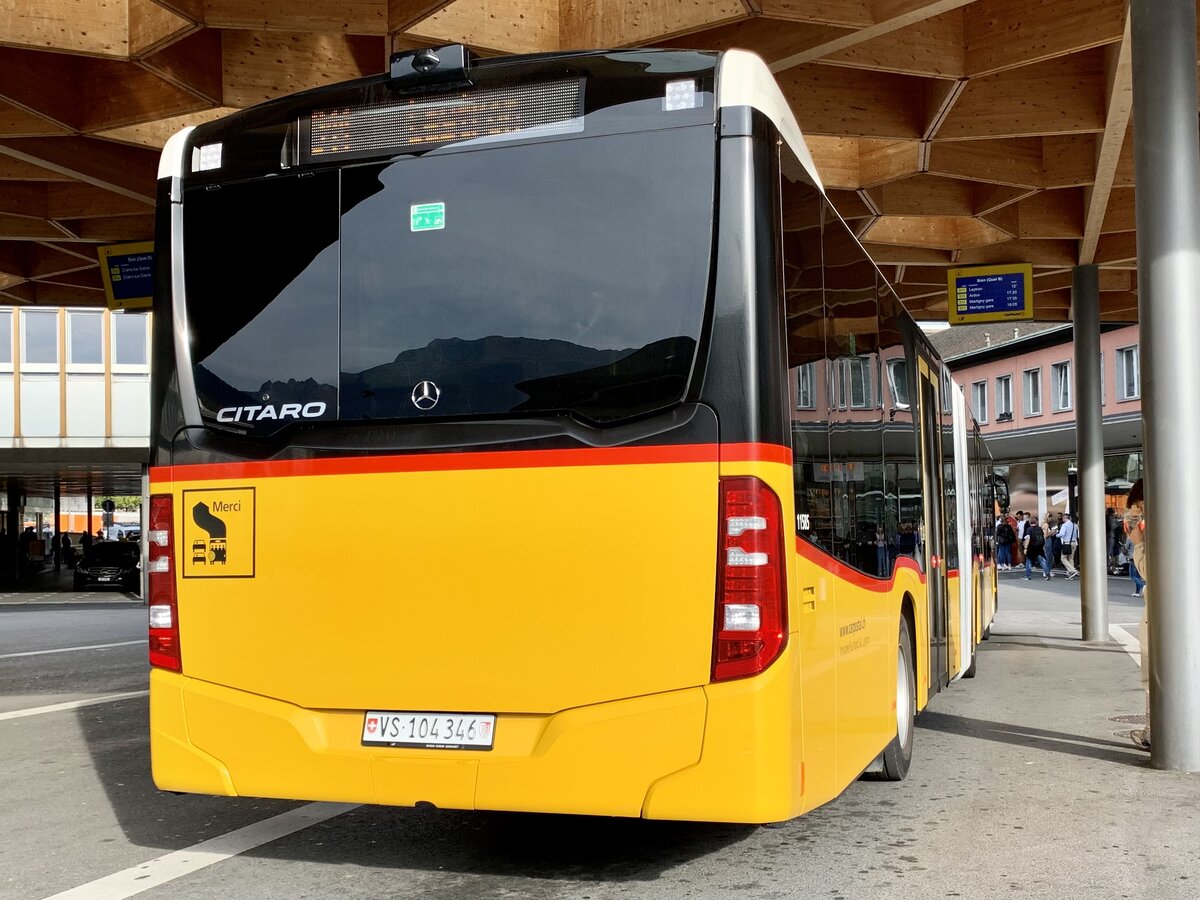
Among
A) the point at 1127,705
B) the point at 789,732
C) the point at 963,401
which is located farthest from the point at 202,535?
the point at 963,401

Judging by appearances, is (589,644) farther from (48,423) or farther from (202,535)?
(48,423)

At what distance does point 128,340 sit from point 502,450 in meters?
42.0

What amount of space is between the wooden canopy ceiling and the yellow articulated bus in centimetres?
482

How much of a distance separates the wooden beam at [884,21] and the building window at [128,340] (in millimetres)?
37090

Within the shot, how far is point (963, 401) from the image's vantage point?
14930mm

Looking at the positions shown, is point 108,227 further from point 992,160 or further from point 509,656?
point 509,656

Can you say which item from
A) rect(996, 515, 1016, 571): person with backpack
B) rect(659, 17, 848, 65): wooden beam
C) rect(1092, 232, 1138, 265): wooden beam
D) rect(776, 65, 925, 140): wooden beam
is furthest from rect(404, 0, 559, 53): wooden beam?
rect(996, 515, 1016, 571): person with backpack

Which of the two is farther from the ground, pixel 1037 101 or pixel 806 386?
pixel 1037 101

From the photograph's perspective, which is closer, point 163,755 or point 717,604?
point 717,604

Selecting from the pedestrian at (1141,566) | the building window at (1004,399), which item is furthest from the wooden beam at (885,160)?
the building window at (1004,399)

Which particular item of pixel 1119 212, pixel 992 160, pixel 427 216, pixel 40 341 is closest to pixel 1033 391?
pixel 40 341

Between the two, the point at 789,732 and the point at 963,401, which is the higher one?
the point at 963,401

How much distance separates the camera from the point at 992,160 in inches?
548

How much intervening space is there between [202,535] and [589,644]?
1.73 m
